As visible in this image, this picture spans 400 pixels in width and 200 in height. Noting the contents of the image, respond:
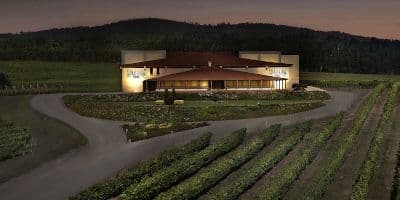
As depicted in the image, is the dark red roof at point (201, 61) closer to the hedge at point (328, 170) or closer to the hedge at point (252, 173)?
the hedge at point (328, 170)

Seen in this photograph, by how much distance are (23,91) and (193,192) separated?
69359 millimetres

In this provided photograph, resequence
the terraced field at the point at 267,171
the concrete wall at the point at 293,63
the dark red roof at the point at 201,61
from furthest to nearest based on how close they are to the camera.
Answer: the concrete wall at the point at 293,63 < the dark red roof at the point at 201,61 < the terraced field at the point at 267,171

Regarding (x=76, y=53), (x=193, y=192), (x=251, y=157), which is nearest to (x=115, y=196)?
(x=193, y=192)

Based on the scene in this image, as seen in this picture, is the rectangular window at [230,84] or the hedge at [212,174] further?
the rectangular window at [230,84]

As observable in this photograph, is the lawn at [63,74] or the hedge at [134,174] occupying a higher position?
the lawn at [63,74]

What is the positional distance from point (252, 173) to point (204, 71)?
188 ft

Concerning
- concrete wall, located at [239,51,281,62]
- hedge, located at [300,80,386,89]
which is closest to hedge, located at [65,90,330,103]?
concrete wall, located at [239,51,281,62]

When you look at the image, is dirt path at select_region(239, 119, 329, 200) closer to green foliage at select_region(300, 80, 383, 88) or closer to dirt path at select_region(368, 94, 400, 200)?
dirt path at select_region(368, 94, 400, 200)

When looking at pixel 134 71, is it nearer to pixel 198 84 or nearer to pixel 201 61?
pixel 198 84

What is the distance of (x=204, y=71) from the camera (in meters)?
89.6

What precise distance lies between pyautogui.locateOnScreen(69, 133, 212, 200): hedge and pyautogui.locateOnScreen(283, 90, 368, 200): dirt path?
8.32 meters

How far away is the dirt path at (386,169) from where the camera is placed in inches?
1247

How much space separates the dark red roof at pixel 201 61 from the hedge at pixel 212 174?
47.6m

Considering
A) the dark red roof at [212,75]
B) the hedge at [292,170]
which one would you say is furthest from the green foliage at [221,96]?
the hedge at [292,170]
